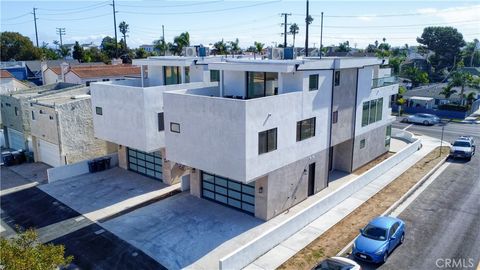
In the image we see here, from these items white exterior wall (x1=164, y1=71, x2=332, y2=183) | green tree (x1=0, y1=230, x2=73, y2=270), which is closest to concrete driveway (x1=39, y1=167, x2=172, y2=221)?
white exterior wall (x1=164, y1=71, x2=332, y2=183)

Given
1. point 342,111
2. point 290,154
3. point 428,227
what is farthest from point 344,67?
point 428,227

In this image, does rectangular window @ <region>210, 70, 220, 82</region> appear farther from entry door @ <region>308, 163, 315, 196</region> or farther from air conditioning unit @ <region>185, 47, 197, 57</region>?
entry door @ <region>308, 163, 315, 196</region>

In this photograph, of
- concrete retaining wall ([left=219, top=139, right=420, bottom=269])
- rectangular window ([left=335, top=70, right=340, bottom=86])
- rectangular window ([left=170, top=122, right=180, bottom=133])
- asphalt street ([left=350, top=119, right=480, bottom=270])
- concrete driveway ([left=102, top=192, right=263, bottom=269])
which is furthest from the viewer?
rectangular window ([left=335, top=70, right=340, bottom=86])

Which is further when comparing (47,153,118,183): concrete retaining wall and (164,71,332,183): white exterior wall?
(47,153,118,183): concrete retaining wall

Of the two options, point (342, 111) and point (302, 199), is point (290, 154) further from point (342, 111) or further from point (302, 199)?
point (342, 111)

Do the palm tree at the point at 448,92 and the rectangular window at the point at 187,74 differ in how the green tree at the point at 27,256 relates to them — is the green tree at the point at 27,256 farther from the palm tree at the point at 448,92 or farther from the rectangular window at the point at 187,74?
the palm tree at the point at 448,92
